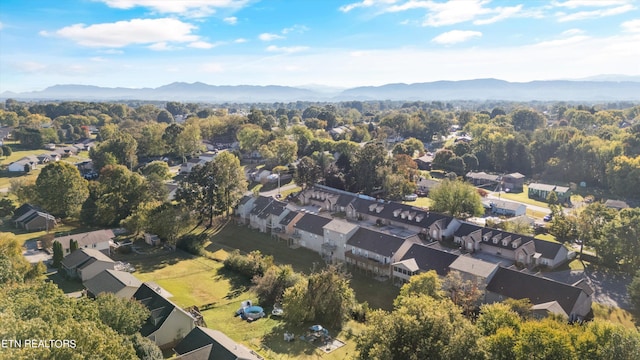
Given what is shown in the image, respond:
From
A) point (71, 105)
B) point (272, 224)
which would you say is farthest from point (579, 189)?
point (71, 105)

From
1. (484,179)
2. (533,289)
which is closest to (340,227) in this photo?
(533,289)

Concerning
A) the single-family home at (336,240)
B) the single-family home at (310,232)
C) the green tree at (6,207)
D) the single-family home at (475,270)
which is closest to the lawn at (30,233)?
the green tree at (6,207)

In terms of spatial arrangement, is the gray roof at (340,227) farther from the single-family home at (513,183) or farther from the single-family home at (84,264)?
the single-family home at (513,183)

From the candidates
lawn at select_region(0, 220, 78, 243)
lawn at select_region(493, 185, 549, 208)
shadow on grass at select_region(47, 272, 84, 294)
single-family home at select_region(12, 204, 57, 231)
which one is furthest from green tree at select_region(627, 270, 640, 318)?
single-family home at select_region(12, 204, 57, 231)

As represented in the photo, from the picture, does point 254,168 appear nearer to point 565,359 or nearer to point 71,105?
point 565,359

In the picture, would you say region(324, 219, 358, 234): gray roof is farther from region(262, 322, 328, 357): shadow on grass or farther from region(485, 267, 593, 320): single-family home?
region(485, 267, 593, 320): single-family home

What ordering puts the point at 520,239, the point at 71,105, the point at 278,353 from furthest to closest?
the point at 71,105
the point at 520,239
the point at 278,353
